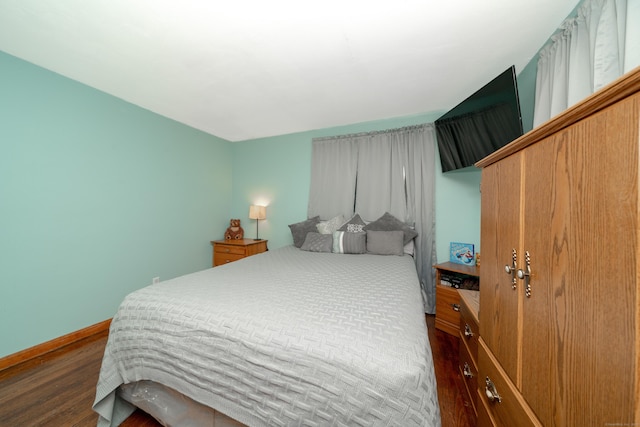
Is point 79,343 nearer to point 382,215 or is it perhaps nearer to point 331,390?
point 331,390

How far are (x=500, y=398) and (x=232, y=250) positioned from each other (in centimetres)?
316

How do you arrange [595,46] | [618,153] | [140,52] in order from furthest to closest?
[140,52] → [595,46] → [618,153]

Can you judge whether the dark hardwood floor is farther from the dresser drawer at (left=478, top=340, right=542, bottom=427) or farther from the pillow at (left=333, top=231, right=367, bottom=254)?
the pillow at (left=333, top=231, right=367, bottom=254)

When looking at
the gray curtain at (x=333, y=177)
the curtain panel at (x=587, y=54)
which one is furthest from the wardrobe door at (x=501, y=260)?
the gray curtain at (x=333, y=177)

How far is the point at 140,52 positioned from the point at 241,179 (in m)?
2.26

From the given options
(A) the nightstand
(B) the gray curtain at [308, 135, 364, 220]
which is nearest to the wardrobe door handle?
(B) the gray curtain at [308, 135, 364, 220]

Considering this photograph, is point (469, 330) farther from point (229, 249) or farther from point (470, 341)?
point (229, 249)

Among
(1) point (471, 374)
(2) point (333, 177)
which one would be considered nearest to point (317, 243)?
(2) point (333, 177)

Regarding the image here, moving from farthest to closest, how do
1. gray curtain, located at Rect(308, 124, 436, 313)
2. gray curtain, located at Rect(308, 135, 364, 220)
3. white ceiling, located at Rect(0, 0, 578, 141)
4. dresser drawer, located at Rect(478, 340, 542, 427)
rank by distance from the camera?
gray curtain, located at Rect(308, 135, 364, 220), gray curtain, located at Rect(308, 124, 436, 313), white ceiling, located at Rect(0, 0, 578, 141), dresser drawer, located at Rect(478, 340, 542, 427)

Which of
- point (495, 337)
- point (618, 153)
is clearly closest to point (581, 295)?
point (618, 153)

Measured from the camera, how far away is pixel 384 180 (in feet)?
9.60

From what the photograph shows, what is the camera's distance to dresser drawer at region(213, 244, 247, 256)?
10.5 feet

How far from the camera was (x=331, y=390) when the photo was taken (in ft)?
2.49

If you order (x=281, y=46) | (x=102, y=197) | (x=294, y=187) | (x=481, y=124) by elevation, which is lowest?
(x=102, y=197)
